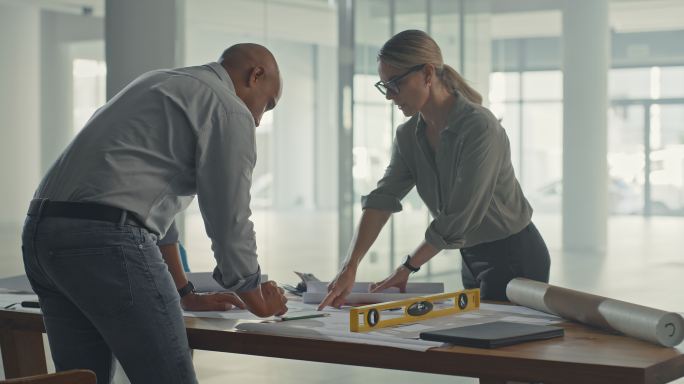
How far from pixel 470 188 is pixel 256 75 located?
78 cm

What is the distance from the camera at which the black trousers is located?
3.09m

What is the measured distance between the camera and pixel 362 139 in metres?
A: 8.81

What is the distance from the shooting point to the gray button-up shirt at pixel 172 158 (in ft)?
7.02

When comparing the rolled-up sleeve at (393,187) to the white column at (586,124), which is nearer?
the rolled-up sleeve at (393,187)

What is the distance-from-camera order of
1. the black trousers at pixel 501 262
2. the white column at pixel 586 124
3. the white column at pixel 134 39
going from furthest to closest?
the white column at pixel 586 124, the white column at pixel 134 39, the black trousers at pixel 501 262

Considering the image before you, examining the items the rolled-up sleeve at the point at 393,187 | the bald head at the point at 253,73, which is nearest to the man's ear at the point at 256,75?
the bald head at the point at 253,73

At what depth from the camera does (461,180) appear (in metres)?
2.87

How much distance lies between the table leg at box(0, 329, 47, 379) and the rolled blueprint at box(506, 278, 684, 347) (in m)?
1.29

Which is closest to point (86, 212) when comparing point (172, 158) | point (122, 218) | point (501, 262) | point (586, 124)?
point (122, 218)

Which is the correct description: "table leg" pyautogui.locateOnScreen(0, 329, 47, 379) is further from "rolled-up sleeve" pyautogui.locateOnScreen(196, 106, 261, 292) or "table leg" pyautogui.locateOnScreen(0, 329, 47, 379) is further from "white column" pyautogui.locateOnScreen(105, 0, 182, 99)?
"white column" pyautogui.locateOnScreen(105, 0, 182, 99)

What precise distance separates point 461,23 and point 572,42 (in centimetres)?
107

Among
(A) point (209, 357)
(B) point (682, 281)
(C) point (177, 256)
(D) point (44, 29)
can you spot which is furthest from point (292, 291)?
(D) point (44, 29)

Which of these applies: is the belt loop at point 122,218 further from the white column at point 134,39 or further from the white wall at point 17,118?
the white wall at point 17,118

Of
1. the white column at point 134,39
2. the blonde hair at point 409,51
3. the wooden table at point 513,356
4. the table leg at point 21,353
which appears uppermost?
the white column at point 134,39
